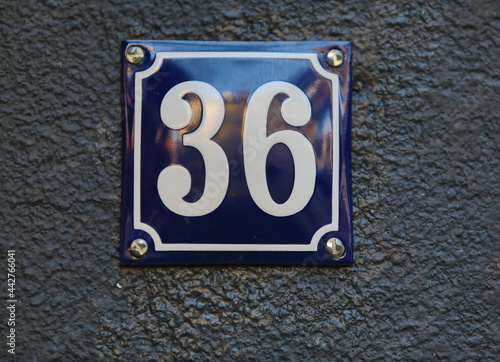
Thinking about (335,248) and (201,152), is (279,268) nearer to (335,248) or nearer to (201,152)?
(335,248)

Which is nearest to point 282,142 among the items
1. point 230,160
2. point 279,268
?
point 230,160

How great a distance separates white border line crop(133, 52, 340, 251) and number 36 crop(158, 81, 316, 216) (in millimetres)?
38

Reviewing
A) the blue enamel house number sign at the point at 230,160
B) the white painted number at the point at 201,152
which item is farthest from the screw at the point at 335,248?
the white painted number at the point at 201,152

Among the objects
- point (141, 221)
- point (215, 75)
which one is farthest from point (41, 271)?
point (215, 75)

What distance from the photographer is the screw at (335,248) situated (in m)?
0.82

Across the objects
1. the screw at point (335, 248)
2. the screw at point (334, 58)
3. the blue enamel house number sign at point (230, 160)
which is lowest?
the screw at point (335, 248)

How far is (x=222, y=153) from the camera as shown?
0.82 metres

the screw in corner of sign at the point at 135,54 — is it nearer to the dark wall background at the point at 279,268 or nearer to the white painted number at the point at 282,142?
the dark wall background at the point at 279,268

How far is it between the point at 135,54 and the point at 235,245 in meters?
0.34

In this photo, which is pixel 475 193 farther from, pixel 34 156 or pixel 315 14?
pixel 34 156

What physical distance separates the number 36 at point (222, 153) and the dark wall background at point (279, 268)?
9 cm

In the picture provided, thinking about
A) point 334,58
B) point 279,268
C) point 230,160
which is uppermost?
point 334,58

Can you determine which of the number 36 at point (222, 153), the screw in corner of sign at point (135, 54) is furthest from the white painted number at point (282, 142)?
the screw in corner of sign at point (135, 54)

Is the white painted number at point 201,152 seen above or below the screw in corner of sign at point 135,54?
below
